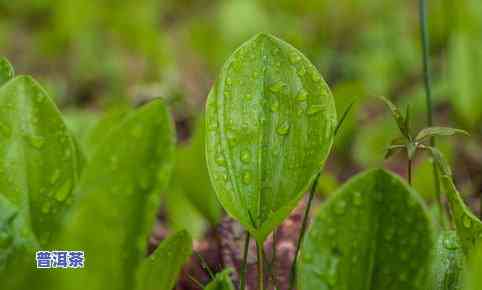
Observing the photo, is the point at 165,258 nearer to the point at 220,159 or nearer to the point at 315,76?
the point at 220,159

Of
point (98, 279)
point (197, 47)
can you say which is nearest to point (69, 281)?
point (98, 279)

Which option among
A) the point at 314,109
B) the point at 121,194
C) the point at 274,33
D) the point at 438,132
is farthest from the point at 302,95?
the point at 274,33

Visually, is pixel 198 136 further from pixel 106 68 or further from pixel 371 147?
pixel 106 68

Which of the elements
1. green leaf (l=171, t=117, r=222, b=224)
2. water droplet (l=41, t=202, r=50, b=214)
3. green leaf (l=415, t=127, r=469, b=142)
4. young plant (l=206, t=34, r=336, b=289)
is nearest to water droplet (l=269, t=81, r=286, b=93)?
young plant (l=206, t=34, r=336, b=289)

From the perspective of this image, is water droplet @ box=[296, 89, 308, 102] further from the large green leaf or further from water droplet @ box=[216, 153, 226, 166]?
the large green leaf

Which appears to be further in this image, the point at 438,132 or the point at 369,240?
the point at 438,132
